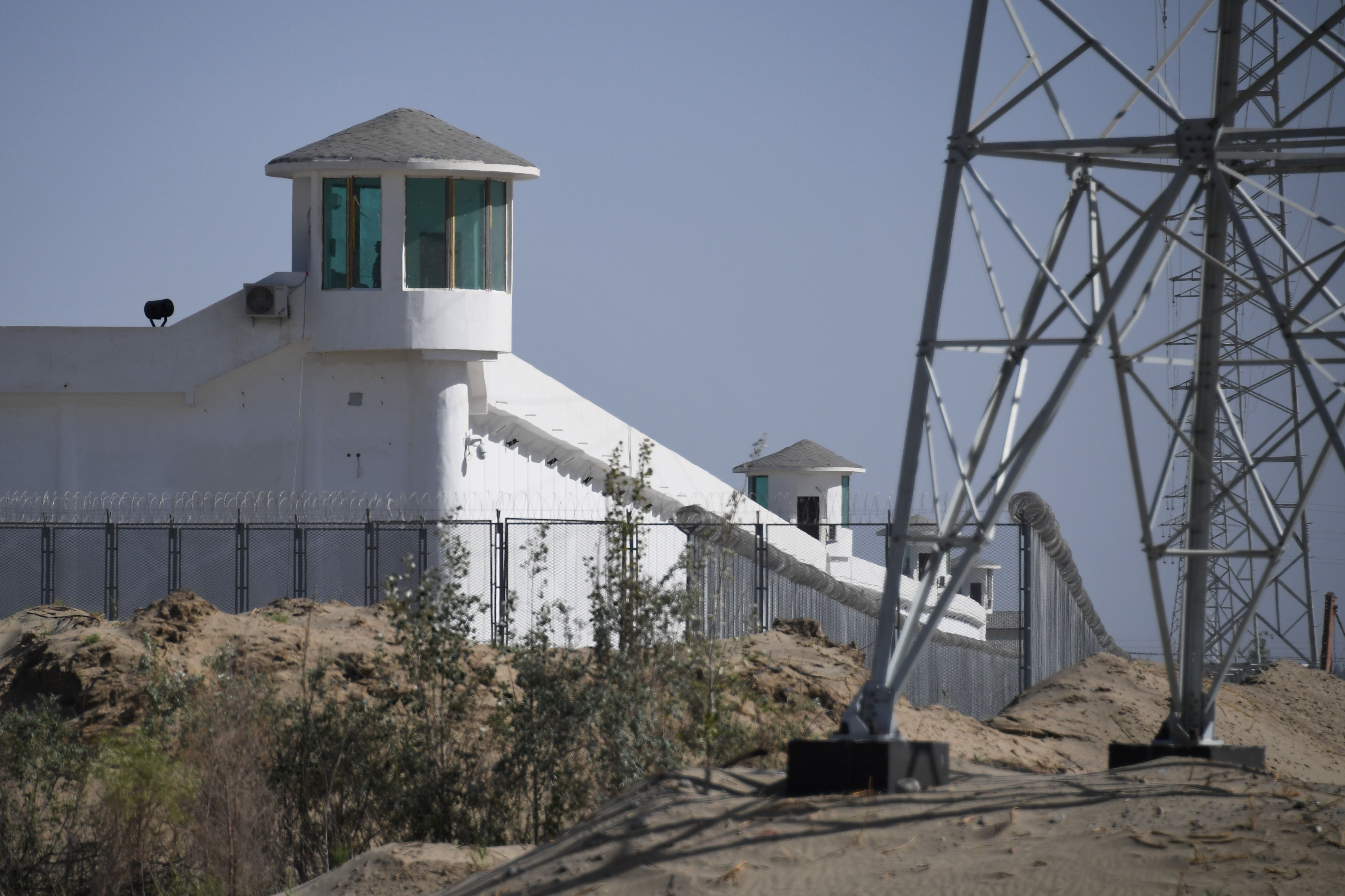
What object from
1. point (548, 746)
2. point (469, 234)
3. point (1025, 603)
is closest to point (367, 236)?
point (469, 234)

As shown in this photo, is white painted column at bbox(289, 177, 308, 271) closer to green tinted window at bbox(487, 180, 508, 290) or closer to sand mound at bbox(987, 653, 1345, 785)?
green tinted window at bbox(487, 180, 508, 290)

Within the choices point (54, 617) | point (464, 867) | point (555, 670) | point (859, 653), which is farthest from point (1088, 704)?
point (54, 617)

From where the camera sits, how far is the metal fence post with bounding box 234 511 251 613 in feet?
72.2

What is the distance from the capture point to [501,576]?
2067 cm

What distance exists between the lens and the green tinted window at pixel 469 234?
25203mm

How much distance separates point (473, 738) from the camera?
37.2ft

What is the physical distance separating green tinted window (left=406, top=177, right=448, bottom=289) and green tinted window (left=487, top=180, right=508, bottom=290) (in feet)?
2.73

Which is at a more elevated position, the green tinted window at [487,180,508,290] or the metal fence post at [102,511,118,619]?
the green tinted window at [487,180,508,290]

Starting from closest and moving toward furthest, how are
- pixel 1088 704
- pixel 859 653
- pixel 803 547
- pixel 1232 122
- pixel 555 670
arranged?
pixel 1232 122 < pixel 555 670 < pixel 1088 704 < pixel 859 653 < pixel 803 547

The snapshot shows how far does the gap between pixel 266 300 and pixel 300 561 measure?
4798 mm

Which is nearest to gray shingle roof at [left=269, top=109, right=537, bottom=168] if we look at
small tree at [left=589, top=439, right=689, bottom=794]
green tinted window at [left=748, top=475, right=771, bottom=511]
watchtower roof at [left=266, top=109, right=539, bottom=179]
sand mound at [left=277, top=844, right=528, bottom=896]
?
watchtower roof at [left=266, top=109, right=539, bottom=179]

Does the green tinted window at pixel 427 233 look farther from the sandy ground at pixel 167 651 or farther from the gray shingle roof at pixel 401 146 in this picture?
the sandy ground at pixel 167 651

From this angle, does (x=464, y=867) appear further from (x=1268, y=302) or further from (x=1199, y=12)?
(x=1199, y=12)

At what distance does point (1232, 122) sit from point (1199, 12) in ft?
2.90
